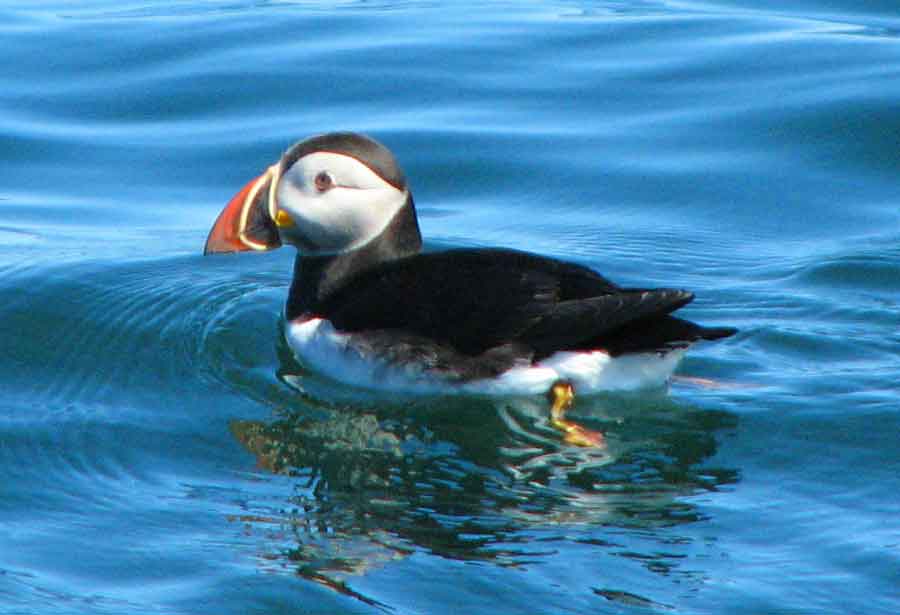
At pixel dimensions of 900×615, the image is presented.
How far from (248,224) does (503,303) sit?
1.29m

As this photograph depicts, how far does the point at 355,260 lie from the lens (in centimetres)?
623

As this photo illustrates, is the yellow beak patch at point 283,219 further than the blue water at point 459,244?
Yes

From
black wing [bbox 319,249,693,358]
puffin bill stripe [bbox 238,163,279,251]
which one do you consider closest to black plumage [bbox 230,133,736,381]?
black wing [bbox 319,249,693,358]

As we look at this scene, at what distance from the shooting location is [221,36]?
11.4 metres

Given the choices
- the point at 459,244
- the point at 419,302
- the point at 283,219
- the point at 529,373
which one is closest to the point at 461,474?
the point at 529,373

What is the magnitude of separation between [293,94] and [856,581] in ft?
21.4

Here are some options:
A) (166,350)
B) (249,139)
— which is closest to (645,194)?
(249,139)

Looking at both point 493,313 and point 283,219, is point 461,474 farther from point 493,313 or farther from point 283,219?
point 283,219

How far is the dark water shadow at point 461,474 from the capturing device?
4.54 m

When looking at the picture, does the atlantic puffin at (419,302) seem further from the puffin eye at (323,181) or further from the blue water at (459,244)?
the blue water at (459,244)

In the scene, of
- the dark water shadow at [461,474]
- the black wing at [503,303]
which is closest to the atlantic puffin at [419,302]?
the black wing at [503,303]

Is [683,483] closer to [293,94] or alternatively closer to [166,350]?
[166,350]

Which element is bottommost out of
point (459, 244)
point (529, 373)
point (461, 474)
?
point (461, 474)

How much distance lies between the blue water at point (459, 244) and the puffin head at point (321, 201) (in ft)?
1.43
